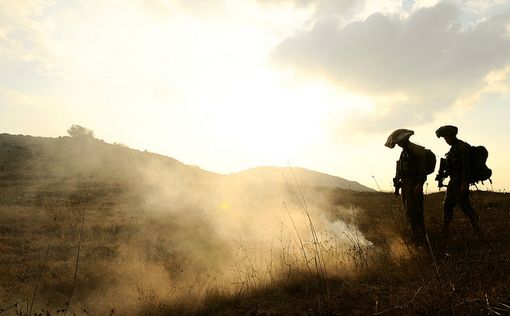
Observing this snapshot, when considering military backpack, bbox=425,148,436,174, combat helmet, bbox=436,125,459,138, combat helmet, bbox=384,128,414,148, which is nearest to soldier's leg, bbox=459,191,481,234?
military backpack, bbox=425,148,436,174

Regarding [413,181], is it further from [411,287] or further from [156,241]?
[156,241]

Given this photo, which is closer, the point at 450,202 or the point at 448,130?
the point at 448,130

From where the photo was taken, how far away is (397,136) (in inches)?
273

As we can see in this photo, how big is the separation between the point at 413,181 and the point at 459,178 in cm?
86

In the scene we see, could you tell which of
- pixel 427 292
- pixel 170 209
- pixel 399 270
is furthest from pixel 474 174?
pixel 170 209

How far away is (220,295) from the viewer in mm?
5453

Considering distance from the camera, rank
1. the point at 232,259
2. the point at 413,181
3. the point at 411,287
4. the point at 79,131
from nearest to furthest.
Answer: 1. the point at 411,287
2. the point at 413,181
3. the point at 232,259
4. the point at 79,131

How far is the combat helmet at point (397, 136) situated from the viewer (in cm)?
687

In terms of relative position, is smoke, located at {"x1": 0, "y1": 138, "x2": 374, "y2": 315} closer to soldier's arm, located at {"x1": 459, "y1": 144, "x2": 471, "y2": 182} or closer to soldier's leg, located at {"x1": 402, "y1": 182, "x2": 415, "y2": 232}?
soldier's leg, located at {"x1": 402, "y1": 182, "x2": 415, "y2": 232}

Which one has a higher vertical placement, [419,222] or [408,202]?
[408,202]

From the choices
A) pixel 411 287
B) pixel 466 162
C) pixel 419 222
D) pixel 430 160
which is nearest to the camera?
pixel 411 287

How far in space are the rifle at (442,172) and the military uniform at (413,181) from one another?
582 millimetres

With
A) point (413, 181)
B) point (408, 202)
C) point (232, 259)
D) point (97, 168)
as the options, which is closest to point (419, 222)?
point (408, 202)

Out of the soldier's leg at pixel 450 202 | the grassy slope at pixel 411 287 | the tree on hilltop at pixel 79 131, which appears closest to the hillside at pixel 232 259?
the grassy slope at pixel 411 287
